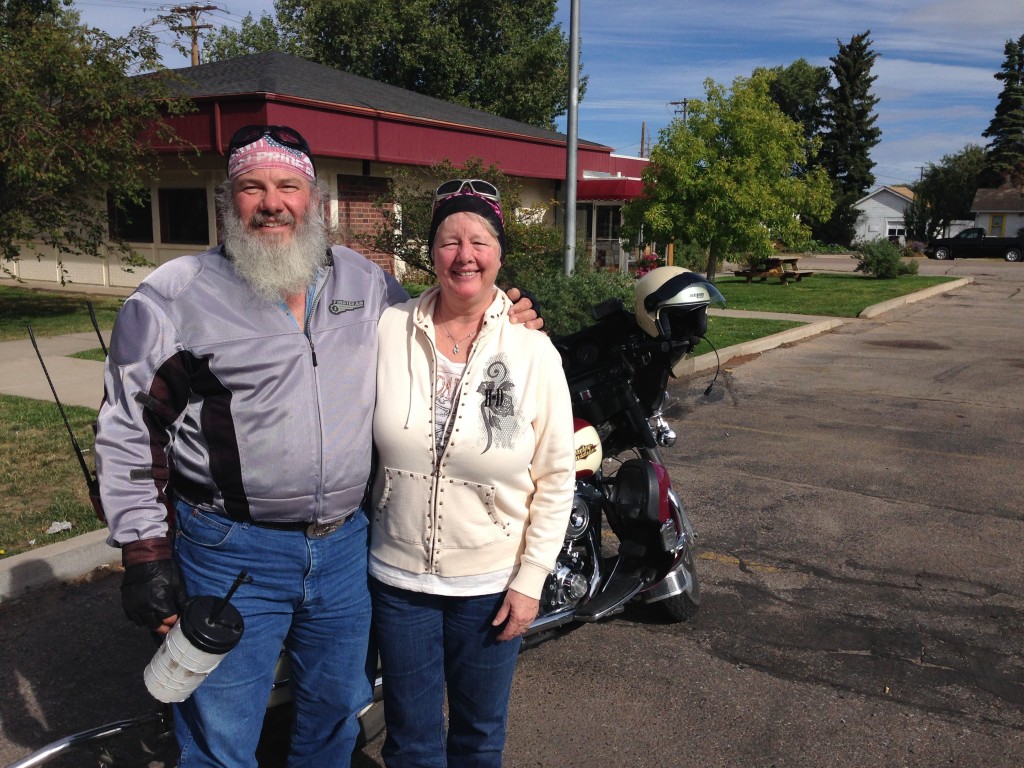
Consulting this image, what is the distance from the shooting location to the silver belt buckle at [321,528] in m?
2.29

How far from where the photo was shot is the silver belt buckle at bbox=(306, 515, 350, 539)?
2285mm

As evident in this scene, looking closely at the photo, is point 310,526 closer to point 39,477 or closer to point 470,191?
point 470,191

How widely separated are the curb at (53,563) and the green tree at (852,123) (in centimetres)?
6703

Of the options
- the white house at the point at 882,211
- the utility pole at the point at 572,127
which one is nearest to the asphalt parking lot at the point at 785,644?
the utility pole at the point at 572,127

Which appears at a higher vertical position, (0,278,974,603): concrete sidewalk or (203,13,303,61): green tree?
(203,13,303,61): green tree

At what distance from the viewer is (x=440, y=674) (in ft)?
A: 8.20

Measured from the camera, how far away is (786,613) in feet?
14.1

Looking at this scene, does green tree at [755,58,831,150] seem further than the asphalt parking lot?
Yes

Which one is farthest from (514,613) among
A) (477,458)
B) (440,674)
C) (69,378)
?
(69,378)

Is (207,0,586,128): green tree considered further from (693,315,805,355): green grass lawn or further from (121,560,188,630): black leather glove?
(121,560,188,630): black leather glove

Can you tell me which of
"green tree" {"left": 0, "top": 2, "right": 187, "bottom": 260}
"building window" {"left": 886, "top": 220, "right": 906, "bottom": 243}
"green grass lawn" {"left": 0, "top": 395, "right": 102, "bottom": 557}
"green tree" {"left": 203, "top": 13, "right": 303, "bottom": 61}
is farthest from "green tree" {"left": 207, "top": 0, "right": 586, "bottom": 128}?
"building window" {"left": 886, "top": 220, "right": 906, "bottom": 243}

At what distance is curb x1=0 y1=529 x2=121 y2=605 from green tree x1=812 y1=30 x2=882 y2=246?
2639 inches

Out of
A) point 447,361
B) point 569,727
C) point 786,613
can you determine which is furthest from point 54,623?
point 786,613

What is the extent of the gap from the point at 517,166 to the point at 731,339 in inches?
401
